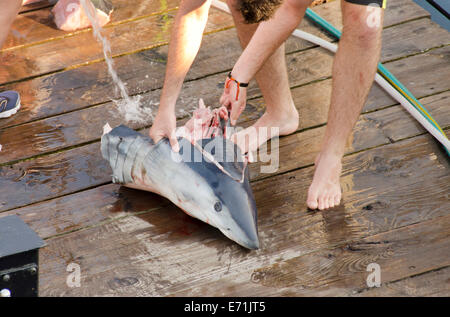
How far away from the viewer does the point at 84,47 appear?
11.5ft

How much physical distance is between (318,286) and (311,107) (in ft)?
3.67

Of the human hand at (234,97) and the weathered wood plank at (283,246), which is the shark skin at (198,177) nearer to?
the weathered wood plank at (283,246)

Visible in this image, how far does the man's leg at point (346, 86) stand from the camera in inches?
87.7

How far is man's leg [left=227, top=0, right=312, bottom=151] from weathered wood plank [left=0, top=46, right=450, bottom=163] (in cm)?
14

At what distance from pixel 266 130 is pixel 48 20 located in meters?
1.77

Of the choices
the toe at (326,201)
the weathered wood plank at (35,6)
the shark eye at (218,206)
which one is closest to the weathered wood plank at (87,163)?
the toe at (326,201)

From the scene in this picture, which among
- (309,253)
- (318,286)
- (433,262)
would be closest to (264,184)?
(309,253)

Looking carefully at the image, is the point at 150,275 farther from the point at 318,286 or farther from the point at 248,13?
the point at 248,13

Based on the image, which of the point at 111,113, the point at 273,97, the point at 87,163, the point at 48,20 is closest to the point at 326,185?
the point at 273,97

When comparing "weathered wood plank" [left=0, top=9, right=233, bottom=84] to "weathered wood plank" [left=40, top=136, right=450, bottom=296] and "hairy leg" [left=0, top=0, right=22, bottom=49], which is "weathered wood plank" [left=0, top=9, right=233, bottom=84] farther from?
"weathered wood plank" [left=40, top=136, right=450, bottom=296]

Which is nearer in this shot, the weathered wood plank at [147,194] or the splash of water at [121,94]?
the weathered wood plank at [147,194]

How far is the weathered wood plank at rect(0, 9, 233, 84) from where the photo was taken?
338 centimetres

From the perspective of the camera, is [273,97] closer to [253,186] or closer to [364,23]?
[253,186]

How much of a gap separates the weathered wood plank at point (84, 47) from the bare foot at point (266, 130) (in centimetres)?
100
